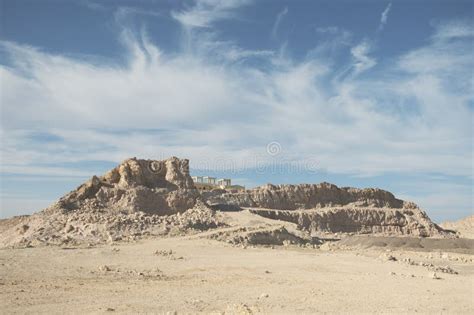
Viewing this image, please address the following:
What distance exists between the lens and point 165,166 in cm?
3038

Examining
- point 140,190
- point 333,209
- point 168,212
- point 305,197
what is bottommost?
point 168,212

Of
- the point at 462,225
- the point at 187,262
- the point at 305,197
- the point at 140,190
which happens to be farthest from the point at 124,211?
the point at 462,225

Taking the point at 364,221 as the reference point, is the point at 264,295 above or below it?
below

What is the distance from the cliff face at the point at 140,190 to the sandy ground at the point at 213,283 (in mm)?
7477

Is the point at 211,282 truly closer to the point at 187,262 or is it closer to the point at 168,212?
the point at 187,262

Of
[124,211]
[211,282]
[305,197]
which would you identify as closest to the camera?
[211,282]

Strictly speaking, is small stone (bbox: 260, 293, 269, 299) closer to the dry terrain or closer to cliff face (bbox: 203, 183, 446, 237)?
the dry terrain

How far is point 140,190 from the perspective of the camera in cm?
2717

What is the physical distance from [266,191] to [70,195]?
64.9 feet

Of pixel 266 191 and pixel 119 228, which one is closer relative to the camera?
pixel 119 228

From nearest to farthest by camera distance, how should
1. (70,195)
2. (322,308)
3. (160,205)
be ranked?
(322,308)
(70,195)
(160,205)

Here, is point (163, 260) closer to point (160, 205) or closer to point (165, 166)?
point (160, 205)

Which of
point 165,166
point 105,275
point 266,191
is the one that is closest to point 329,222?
point 266,191

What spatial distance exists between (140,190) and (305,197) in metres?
20.4
